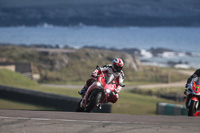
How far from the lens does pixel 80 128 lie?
321 inches

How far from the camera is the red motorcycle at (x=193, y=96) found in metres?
11.8

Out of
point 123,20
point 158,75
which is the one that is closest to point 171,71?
point 158,75

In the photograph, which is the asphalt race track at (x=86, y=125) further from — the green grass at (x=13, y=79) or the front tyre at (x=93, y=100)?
the green grass at (x=13, y=79)

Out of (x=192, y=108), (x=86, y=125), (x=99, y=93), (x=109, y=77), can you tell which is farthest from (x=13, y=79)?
(x=86, y=125)

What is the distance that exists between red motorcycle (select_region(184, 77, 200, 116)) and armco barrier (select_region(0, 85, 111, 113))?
7167 mm

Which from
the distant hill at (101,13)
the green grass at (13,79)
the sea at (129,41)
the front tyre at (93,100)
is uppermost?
the distant hill at (101,13)

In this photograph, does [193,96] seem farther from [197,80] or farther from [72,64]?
[72,64]

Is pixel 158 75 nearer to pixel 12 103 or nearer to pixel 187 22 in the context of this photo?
pixel 12 103

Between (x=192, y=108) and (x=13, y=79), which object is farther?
(x=13, y=79)

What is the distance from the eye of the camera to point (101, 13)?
18850 centimetres

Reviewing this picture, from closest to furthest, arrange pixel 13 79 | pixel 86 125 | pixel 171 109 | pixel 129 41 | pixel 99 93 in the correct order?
1. pixel 86 125
2. pixel 99 93
3. pixel 171 109
4. pixel 13 79
5. pixel 129 41

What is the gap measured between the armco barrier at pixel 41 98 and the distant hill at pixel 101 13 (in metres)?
115

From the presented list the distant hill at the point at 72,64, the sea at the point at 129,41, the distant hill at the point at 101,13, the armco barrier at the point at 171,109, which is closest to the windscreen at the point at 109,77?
the armco barrier at the point at 171,109

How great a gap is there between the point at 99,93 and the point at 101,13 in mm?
178754
